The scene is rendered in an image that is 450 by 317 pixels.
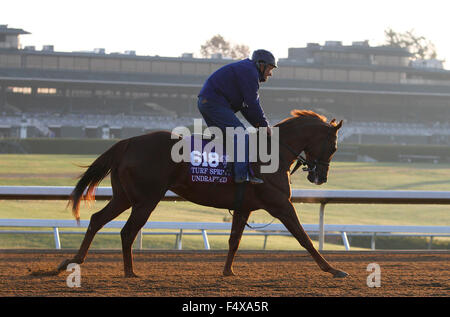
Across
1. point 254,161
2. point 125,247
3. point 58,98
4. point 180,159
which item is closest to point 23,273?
point 125,247

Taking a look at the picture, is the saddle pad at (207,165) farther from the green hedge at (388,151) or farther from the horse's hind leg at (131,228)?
the green hedge at (388,151)

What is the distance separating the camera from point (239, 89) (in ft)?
23.1

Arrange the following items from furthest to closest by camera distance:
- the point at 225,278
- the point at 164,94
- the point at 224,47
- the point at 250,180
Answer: the point at 224,47
the point at 164,94
the point at 250,180
the point at 225,278

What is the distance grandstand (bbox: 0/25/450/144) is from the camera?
5406 centimetres

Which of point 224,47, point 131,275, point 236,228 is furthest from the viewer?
point 224,47

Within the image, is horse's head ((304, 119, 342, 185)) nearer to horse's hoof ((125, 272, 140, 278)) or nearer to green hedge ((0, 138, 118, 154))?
horse's hoof ((125, 272, 140, 278))

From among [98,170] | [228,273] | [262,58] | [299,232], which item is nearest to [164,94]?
[262,58]

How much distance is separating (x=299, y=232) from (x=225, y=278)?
0.73 meters

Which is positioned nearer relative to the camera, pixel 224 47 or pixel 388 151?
pixel 388 151

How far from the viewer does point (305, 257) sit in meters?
8.67

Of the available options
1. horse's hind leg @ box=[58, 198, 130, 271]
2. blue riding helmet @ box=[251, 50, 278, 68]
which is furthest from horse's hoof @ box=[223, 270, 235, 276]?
blue riding helmet @ box=[251, 50, 278, 68]

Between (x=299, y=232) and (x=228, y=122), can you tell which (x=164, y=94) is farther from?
(x=299, y=232)

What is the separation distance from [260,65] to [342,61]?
65749 mm

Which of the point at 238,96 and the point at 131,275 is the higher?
the point at 238,96
